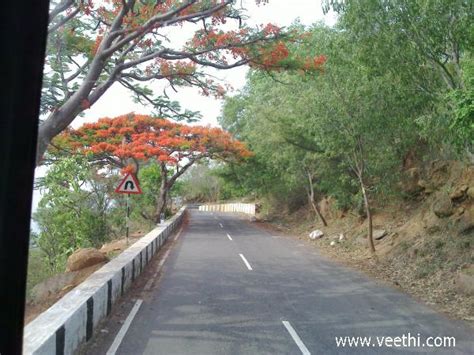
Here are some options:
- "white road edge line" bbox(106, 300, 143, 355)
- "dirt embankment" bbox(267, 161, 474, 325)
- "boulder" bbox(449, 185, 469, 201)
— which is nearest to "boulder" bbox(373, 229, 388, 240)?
"dirt embankment" bbox(267, 161, 474, 325)

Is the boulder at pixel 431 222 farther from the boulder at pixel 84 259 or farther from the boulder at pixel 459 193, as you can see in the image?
the boulder at pixel 84 259

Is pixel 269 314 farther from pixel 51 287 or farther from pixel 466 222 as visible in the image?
pixel 466 222

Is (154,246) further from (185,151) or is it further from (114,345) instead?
(185,151)

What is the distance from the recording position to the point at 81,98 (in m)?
9.58

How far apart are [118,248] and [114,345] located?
1114 centimetres

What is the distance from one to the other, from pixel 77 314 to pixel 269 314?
132 inches

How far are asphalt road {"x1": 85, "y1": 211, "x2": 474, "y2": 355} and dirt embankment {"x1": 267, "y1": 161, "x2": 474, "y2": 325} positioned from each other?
1.00 meters

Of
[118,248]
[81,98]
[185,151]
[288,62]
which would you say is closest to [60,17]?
[81,98]

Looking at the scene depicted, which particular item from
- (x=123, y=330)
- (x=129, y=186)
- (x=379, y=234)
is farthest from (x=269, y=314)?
(x=379, y=234)

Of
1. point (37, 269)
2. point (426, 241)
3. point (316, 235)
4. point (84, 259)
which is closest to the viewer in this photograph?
point (84, 259)

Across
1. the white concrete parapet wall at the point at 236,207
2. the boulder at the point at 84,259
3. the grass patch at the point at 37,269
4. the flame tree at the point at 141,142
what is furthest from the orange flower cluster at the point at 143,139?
the white concrete parapet wall at the point at 236,207

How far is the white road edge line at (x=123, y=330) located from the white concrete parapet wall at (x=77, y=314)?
0.37 meters

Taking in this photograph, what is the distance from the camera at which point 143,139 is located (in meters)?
25.6

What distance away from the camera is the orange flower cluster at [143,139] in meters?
24.4
